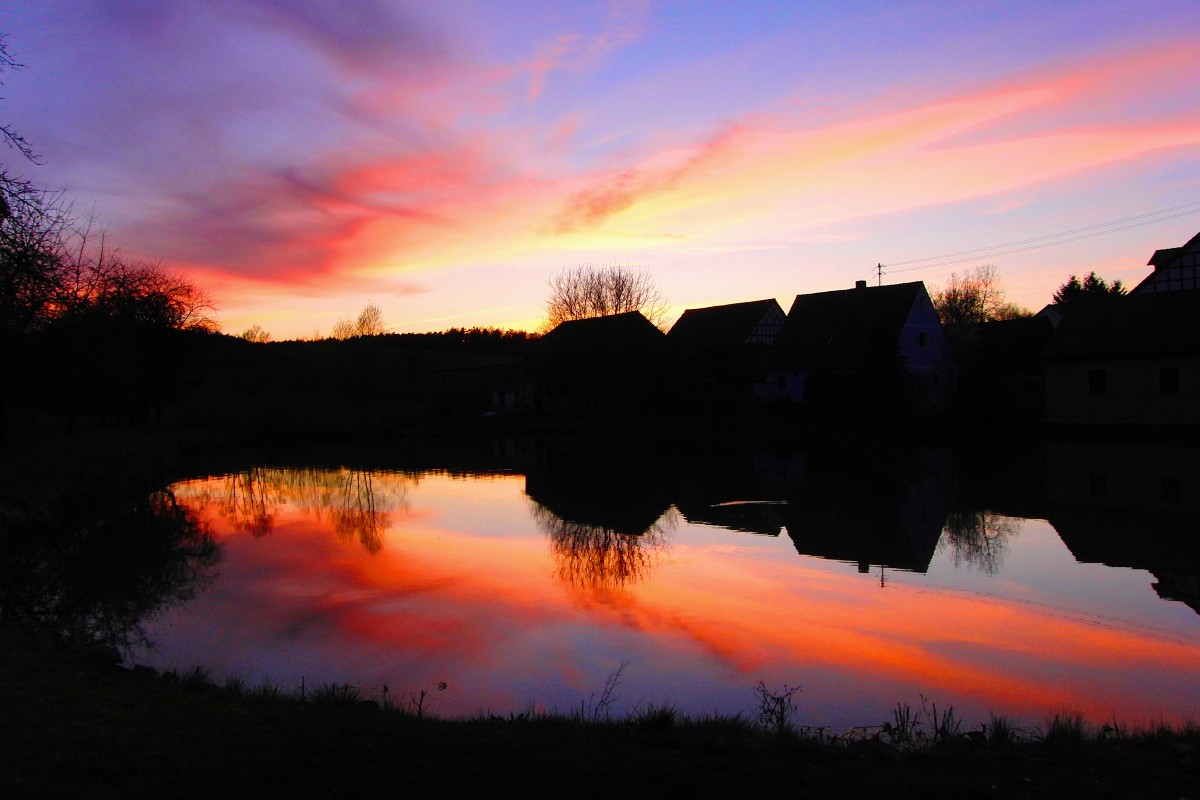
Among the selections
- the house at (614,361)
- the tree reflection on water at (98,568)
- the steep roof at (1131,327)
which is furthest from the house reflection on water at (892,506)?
the house at (614,361)

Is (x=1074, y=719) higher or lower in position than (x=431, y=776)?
lower

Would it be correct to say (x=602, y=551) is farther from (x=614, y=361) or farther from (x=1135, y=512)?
(x=614, y=361)

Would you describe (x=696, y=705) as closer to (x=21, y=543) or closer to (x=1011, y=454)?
(x=21, y=543)

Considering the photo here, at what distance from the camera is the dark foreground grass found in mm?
4016

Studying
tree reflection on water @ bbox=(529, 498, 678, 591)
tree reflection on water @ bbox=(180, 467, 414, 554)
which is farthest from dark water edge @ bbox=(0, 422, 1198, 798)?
tree reflection on water @ bbox=(180, 467, 414, 554)

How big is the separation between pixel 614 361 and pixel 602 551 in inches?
1385

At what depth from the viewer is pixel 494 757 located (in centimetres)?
444

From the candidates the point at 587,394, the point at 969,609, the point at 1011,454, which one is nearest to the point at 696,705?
the point at 969,609

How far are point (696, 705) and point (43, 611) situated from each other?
7424mm

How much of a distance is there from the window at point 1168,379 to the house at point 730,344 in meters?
21.0

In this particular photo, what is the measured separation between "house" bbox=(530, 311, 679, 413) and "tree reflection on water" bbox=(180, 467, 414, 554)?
22307 millimetres

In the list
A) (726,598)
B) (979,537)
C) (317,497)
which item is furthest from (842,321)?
(726,598)

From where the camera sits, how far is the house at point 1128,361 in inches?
1230

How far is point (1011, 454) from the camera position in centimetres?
2692
